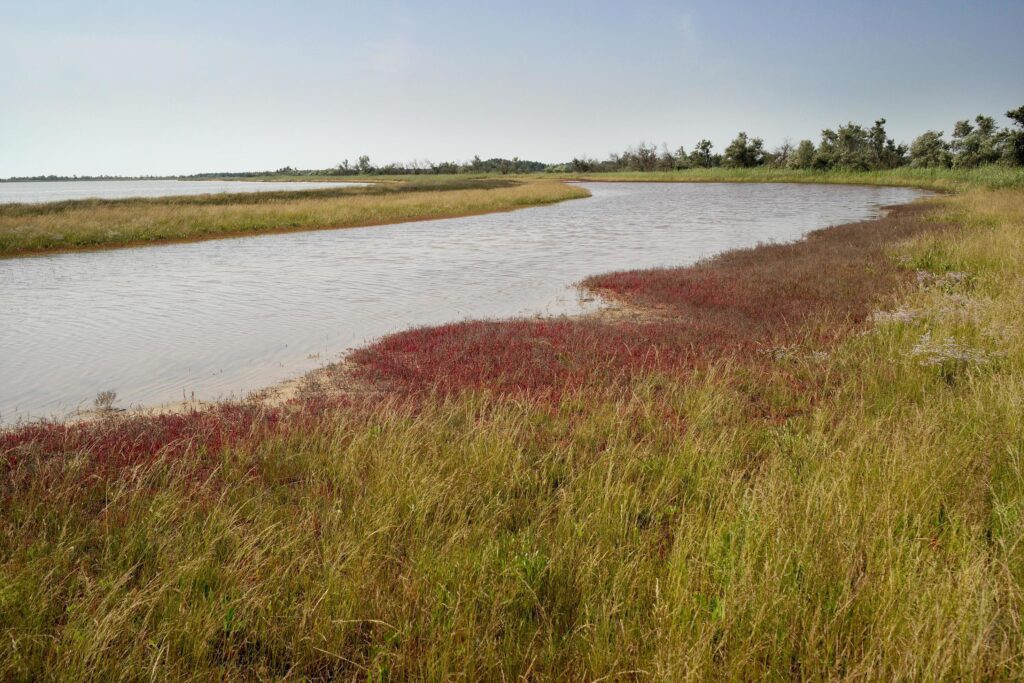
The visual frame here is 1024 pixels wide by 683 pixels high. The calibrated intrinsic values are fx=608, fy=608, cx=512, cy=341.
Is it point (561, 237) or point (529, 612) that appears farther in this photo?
point (561, 237)

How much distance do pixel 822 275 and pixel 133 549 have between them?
1786 cm

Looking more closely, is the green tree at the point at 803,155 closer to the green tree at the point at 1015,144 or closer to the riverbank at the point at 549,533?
the green tree at the point at 1015,144

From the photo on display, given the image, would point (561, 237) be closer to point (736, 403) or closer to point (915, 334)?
point (915, 334)

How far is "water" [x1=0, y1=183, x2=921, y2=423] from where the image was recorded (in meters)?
10.6

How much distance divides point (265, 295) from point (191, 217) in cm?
2412

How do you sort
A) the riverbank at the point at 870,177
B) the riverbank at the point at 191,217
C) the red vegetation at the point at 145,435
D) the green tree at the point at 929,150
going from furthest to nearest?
the green tree at the point at 929,150 < the riverbank at the point at 870,177 < the riverbank at the point at 191,217 < the red vegetation at the point at 145,435

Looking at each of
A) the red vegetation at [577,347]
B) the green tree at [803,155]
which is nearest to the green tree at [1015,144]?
the green tree at [803,155]

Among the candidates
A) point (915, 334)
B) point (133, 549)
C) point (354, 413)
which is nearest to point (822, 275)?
point (915, 334)

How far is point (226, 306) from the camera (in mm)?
16203

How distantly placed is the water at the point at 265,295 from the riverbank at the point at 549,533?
11.7ft

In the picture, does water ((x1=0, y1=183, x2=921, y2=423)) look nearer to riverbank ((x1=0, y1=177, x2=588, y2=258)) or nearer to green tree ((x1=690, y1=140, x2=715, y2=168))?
riverbank ((x1=0, y1=177, x2=588, y2=258))

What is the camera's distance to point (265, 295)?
1759cm

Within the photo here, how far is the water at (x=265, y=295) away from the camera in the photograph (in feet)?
34.7

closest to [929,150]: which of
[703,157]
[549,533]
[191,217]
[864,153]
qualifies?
[864,153]
